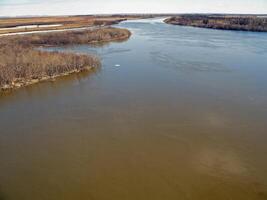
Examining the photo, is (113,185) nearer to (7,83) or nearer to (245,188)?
(245,188)

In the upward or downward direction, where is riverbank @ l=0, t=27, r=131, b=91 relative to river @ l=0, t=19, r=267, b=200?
upward

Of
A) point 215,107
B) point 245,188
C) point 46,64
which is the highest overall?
point 46,64

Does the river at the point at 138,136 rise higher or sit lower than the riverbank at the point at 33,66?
lower

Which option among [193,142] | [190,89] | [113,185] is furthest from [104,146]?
[190,89]

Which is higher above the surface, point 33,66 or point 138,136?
point 33,66

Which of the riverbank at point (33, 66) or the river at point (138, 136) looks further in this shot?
the riverbank at point (33, 66)

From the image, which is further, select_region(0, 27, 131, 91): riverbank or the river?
select_region(0, 27, 131, 91): riverbank

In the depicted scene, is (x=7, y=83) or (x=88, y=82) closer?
(x=7, y=83)

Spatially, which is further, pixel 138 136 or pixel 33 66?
pixel 33 66
